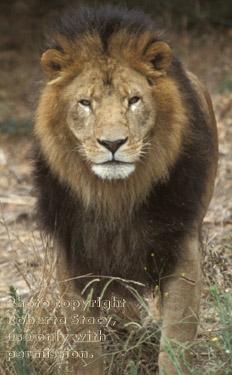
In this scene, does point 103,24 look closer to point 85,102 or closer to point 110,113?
point 85,102

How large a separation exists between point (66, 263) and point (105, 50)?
130 cm

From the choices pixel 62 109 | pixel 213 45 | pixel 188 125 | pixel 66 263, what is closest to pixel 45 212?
pixel 66 263

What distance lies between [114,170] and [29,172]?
5131mm

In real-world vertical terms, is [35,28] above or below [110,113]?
above

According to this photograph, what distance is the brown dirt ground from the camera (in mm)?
4703

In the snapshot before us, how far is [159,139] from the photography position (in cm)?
377

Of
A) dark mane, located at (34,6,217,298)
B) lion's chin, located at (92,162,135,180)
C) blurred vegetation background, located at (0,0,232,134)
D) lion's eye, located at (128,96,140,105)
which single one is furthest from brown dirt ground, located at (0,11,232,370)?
lion's chin, located at (92,162,135,180)

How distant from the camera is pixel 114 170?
347 cm

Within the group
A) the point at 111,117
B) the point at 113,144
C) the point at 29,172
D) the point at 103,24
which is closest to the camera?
the point at 113,144

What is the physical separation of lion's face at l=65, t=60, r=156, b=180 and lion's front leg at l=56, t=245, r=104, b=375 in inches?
33.5

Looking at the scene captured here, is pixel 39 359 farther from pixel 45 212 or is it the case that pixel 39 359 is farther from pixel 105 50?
pixel 105 50

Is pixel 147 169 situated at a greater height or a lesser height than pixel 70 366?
greater

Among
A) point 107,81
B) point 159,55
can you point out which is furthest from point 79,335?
point 159,55

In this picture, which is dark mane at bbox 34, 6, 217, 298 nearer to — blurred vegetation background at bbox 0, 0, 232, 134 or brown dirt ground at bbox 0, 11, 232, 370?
brown dirt ground at bbox 0, 11, 232, 370
